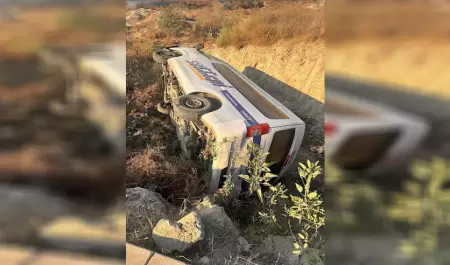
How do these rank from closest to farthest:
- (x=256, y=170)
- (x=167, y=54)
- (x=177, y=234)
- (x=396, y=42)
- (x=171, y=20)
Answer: (x=396, y=42) → (x=177, y=234) → (x=256, y=170) → (x=171, y=20) → (x=167, y=54)

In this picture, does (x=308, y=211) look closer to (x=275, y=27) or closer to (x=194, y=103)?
(x=194, y=103)

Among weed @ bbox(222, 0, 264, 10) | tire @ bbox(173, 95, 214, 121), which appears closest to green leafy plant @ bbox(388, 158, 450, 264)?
tire @ bbox(173, 95, 214, 121)

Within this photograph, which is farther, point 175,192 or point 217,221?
point 175,192

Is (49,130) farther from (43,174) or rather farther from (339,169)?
(339,169)

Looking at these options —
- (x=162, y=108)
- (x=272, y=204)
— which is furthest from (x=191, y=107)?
(x=272, y=204)

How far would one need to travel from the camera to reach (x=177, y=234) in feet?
7.72

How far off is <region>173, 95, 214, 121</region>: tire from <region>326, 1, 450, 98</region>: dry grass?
0.83 metres

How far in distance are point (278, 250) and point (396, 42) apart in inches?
51.1

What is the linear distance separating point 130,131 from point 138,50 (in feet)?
1.61

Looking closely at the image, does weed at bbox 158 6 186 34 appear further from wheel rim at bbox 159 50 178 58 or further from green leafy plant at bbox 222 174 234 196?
green leafy plant at bbox 222 174 234 196

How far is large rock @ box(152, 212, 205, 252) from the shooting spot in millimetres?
2354

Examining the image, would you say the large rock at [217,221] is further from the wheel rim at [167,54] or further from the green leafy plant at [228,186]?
the wheel rim at [167,54]

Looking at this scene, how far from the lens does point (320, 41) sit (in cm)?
239

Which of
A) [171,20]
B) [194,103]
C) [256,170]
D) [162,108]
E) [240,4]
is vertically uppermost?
[240,4]
